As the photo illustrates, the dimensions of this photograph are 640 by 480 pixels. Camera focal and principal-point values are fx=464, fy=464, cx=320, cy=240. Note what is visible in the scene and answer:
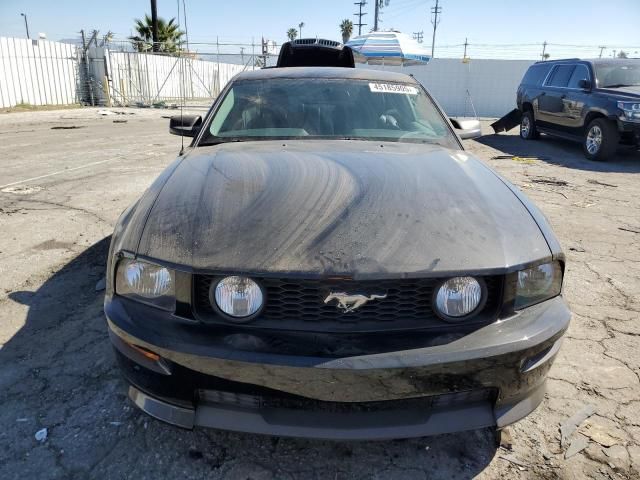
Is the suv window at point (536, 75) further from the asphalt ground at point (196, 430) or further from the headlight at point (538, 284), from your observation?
the headlight at point (538, 284)

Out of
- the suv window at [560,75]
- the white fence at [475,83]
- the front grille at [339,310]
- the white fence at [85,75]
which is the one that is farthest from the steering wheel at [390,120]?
the white fence at [475,83]

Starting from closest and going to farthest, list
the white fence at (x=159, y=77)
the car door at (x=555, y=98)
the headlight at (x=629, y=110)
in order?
the headlight at (x=629, y=110), the car door at (x=555, y=98), the white fence at (x=159, y=77)

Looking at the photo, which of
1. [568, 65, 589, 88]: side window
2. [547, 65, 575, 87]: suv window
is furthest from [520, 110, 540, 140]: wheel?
[568, 65, 589, 88]: side window

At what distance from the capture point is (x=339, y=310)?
1652mm

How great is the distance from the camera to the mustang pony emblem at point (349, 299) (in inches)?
64.4

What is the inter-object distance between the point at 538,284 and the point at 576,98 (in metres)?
9.32

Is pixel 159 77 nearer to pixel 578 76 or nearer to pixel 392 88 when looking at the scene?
pixel 578 76

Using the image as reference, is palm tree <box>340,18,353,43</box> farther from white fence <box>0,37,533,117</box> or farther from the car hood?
the car hood

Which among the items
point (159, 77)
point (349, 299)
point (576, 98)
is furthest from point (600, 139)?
point (159, 77)

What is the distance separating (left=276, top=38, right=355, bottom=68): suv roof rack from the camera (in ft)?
23.5

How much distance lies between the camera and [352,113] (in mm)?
3076

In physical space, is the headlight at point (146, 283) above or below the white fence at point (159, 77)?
below

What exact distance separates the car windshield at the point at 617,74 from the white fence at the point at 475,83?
→ 1347 cm

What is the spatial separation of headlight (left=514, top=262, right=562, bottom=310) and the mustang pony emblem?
542 mm
